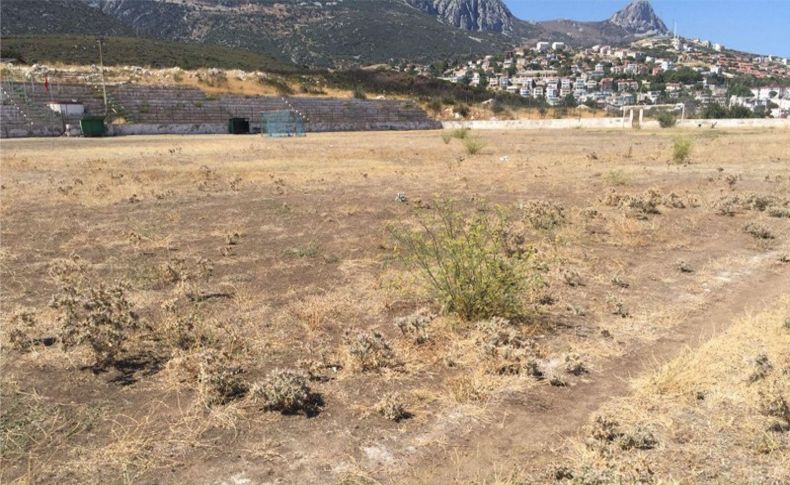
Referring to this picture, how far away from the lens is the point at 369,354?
17.8 ft

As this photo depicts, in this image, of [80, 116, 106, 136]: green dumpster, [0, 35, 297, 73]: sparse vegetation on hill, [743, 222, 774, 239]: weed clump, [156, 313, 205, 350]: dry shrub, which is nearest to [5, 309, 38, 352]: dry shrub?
[156, 313, 205, 350]: dry shrub

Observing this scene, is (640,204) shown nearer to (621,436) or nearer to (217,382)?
(621,436)

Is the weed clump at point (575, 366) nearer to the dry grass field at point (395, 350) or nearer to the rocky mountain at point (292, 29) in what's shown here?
the dry grass field at point (395, 350)

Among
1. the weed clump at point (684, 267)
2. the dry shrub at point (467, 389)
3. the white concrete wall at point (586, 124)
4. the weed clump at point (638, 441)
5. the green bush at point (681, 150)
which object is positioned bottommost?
the dry shrub at point (467, 389)

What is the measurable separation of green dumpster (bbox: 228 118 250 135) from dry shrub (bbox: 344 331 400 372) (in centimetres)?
5134

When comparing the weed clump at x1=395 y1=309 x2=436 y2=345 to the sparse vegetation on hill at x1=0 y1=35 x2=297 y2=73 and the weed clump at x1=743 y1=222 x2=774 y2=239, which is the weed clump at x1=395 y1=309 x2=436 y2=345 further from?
A: the sparse vegetation on hill at x1=0 y1=35 x2=297 y2=73

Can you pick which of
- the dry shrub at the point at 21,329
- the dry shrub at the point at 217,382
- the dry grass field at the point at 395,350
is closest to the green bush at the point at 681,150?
the dry grass field at the point at 395,350

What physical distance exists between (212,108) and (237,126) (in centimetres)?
A: 631

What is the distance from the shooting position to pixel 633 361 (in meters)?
5.52

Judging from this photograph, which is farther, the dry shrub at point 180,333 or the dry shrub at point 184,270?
the dry shrub at point 184,270

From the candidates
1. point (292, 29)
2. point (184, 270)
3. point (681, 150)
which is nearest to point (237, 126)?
point (681, 150)

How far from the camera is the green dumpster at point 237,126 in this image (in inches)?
2105

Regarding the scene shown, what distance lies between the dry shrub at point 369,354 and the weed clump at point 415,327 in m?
0.53

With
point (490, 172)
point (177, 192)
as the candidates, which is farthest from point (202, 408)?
point (490, 172)
